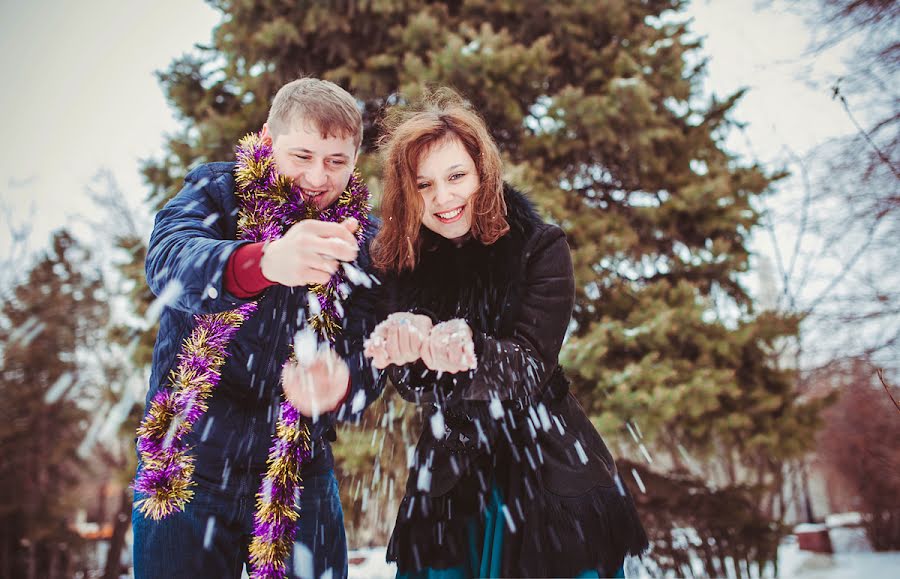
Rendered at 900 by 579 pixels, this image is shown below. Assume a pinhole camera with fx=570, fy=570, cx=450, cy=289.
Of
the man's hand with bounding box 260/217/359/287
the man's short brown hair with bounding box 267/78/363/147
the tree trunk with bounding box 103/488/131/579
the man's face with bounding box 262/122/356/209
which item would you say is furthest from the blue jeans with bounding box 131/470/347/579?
the tree trunk with bounding box 103/488/131/579

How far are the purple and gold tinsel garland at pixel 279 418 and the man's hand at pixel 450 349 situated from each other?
41 cm

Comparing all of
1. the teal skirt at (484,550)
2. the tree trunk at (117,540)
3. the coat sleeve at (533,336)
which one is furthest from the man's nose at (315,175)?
the tree trunk at (117,540)

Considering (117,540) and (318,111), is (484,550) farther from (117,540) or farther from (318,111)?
(117,540)

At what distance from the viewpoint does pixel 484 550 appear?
1442 mm

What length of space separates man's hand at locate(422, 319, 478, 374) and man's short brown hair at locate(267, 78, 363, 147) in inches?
26.2

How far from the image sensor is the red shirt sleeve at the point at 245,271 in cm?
118

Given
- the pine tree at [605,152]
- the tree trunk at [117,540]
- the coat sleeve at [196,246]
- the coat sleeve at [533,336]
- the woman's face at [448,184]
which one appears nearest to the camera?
the coat sleeve at [196,246]

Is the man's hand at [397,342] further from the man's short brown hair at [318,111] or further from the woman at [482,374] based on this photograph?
the man's short brown hair at [318,111]

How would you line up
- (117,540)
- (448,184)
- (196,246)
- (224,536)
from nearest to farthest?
(196,246), (224,536), (448,184), (117,540)

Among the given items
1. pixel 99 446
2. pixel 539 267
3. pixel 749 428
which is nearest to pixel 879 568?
pixel 749 428

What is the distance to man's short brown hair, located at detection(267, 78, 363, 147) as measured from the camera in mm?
1549

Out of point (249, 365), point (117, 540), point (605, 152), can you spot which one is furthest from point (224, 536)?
point (117, 540)

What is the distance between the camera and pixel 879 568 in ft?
27.2

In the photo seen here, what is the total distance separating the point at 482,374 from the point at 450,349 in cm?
11
